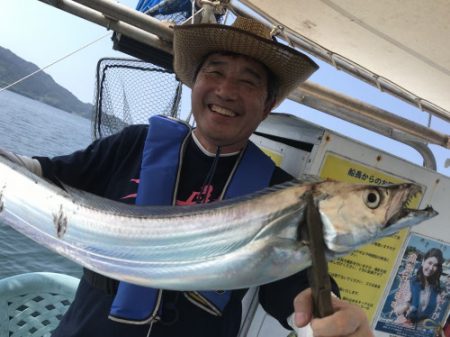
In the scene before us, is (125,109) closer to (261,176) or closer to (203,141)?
(203,141)

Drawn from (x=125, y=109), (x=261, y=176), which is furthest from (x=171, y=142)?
(x=125, y=109)

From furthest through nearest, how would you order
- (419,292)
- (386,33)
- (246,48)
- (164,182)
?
(386,33), (419,292), (246,48), (164,182)

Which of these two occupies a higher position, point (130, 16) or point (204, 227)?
point (130, 16)

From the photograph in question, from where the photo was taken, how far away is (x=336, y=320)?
4.80ft

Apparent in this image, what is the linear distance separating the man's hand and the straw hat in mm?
1540

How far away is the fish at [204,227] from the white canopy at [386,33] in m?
2.13

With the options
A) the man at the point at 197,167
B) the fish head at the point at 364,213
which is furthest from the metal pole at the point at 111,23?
the fish head at the point at 364,213

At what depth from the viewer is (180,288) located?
1.70m

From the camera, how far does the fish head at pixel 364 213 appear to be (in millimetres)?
1416

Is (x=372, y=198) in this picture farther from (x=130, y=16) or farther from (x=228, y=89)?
(x=130, y=16)

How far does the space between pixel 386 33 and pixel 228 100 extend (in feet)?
6.92

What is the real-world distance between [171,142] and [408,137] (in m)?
3.16

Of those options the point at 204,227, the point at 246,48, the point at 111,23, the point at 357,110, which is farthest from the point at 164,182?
the point at 357,110

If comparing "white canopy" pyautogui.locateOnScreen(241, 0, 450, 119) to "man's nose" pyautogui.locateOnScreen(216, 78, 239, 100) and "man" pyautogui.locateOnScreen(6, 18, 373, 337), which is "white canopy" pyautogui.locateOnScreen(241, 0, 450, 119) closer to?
"man" pyautogui.locateOnScreen(6, 18, 373, 337)
